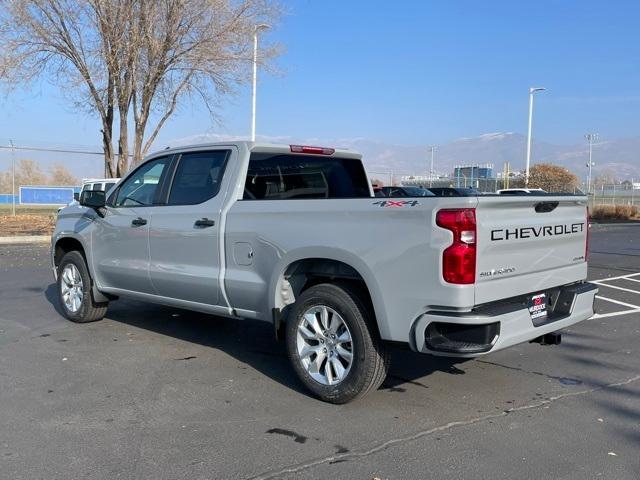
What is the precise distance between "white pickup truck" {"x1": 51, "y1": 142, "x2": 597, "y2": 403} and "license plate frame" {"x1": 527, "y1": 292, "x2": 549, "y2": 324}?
1 centimetres

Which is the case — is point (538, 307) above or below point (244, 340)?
above

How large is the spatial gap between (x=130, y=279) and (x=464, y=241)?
3782mm

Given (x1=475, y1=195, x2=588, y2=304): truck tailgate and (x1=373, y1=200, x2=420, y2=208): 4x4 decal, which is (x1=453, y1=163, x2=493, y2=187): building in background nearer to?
(x1=475, y1=195, x2=588, y2=304): truck tailgate

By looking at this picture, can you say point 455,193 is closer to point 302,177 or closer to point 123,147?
point 302,177

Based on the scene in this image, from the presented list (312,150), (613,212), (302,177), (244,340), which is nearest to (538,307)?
(302,177)

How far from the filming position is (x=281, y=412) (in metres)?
4.36

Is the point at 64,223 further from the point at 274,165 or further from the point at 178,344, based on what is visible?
the point at 274,165

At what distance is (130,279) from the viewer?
6.26 m

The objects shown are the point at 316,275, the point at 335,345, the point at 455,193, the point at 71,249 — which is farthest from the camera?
the point at 71,249

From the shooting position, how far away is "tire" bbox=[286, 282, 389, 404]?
429 cm

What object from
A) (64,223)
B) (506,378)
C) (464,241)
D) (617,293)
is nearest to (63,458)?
(464,241)

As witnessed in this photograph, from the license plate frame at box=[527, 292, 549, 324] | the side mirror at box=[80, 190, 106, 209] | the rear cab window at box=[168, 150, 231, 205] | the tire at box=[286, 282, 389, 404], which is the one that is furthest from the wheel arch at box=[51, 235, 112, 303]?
the license plate frame at box=[527, 292, 549, 324]

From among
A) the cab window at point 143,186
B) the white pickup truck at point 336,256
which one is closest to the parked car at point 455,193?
the white pickup truck at point 336,256

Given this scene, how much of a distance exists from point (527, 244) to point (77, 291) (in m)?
5.16
